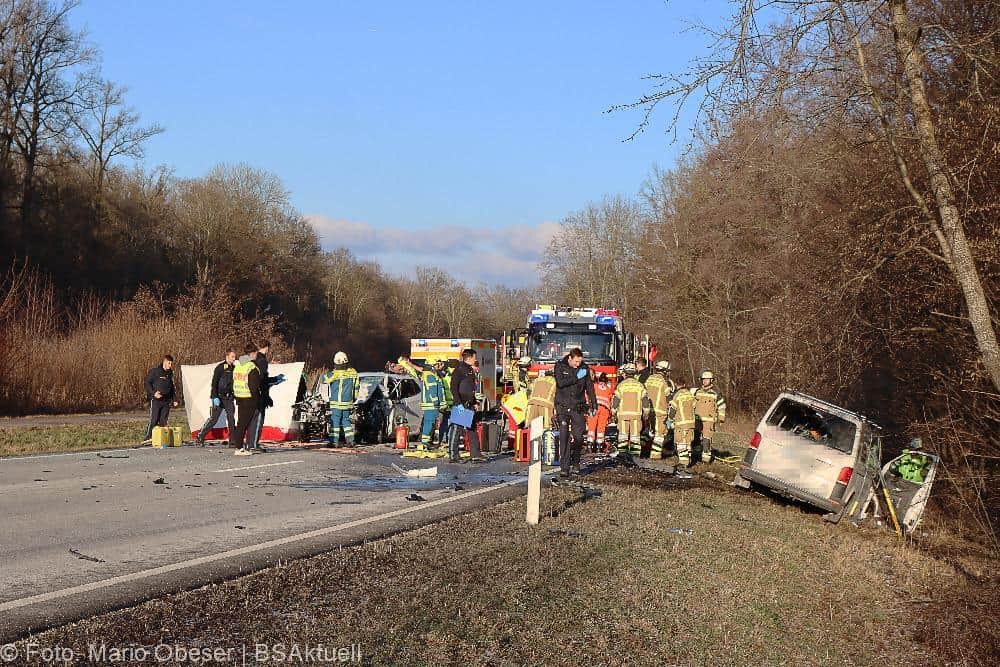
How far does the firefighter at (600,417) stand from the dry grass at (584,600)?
26.4ft

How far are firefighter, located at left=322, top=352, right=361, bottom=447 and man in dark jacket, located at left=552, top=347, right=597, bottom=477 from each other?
5036mm

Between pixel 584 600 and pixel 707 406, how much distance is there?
12.1m

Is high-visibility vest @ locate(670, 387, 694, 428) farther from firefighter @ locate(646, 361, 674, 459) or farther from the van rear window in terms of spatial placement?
the van rear window

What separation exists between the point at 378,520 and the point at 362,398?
10.3 m

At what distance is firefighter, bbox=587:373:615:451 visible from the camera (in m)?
20.3

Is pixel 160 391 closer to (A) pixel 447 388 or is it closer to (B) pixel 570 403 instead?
(A) pixel 447 388

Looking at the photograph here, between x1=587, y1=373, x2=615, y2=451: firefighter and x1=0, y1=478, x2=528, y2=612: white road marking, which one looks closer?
x1=0, y1=478, x2=528, y2=612: white road marking

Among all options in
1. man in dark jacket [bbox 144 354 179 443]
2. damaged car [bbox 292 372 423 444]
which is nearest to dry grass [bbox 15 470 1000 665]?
damaged car [bbox 292 372 423 444]

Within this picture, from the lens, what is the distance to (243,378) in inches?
704

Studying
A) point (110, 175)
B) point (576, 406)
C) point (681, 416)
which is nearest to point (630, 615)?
point (576, 406)

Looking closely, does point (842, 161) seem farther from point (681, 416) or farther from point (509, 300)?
point (509, 300)

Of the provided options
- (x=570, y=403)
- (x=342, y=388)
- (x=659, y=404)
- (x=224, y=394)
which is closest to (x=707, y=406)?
(x=659, y=404)

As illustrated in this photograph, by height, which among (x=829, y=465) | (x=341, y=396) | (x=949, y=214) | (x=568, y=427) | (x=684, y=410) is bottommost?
(x=829, y=465)

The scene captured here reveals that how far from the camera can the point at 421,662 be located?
6.10 metres
